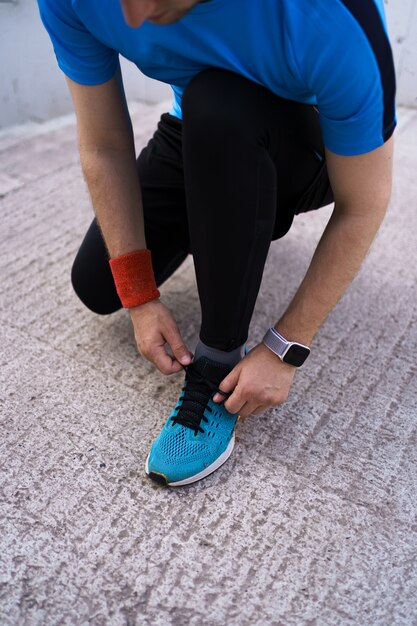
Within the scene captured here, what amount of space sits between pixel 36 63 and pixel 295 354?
6.40ft

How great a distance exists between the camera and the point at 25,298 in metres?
1.43

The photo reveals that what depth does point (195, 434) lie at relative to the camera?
1.03m

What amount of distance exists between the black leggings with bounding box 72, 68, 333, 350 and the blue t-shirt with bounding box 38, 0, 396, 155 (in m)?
0.04

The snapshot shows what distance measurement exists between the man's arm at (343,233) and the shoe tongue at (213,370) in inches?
4.9

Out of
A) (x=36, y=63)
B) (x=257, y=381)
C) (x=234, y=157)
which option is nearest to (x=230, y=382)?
(x=257, y=381)

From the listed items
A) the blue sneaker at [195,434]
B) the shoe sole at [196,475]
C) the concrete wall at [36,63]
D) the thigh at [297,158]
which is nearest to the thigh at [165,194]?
the thigh at [297,158]

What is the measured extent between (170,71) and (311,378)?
2.12 feet

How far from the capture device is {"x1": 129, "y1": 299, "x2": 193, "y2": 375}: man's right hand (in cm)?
107

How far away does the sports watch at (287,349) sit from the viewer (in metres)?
0.99

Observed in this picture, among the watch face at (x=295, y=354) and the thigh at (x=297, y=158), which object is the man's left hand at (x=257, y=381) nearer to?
the watch face at (x=295, y=354)

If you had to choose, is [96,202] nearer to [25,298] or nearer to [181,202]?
[181,202]

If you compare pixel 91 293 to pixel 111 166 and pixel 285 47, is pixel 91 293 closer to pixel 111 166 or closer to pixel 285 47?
pixel 111 166

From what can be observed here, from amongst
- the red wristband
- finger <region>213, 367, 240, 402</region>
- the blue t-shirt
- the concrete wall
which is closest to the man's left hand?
finger <region>213, 367, 240, 402</region>

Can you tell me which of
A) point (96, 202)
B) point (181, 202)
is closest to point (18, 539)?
point (96, 202)
